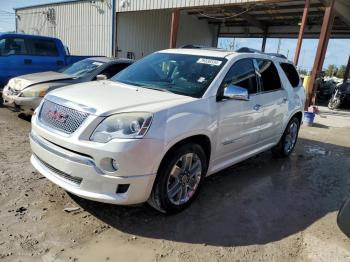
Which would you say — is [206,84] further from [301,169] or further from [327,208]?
[301,169]

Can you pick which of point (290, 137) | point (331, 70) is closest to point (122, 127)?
point (290, 137)

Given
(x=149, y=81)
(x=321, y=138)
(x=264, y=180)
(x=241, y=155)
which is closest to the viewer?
(x=149, y=81)

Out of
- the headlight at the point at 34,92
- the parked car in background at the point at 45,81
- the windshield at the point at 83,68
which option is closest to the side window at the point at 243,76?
the parked car in background at the point at 45,81

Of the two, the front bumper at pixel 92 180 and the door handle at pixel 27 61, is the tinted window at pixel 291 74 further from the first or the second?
the door handle at pixel 27 61

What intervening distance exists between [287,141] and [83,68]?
483 centimetres

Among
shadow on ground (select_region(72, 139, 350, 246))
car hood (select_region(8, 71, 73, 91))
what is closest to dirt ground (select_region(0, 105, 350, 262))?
shadow on ground (select_region(72, 139, 350, 246))

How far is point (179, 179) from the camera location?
3697mm

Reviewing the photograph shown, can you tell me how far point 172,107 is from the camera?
11.4ft

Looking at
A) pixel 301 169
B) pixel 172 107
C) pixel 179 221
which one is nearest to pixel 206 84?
pixel 172 107

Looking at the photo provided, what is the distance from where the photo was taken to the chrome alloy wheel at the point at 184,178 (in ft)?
11.9

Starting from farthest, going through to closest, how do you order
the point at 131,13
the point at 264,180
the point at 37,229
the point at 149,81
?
1. the point at 131,13
2. the point at 264,180
3. the point at 149,81
4. the point at 37,229

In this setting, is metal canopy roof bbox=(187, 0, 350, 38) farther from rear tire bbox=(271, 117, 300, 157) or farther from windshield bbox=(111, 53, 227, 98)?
windshield bbox=(111, 53, 227, 98)

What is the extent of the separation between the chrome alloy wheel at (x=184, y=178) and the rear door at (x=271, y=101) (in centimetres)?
160

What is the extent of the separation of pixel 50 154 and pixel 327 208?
336 centimetres
